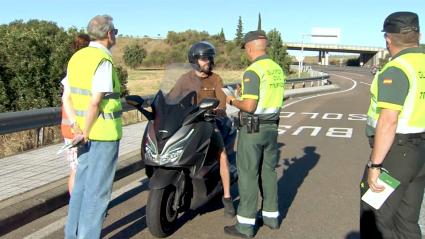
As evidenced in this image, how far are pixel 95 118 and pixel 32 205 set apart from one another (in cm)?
203

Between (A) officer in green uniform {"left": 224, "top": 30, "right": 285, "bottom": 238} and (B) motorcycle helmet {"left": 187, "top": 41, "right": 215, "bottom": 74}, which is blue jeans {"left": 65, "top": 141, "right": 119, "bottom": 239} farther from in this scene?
(B) motorcycle helmet {"left": 187, "top": 41, "right": 215, "bottom": 74}

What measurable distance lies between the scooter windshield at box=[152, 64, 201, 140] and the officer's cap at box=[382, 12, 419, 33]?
80.0 inches

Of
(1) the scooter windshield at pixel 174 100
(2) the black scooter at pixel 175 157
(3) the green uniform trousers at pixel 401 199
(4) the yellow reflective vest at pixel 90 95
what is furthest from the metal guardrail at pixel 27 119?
(3) the green uniform trousers at pixel 401 199

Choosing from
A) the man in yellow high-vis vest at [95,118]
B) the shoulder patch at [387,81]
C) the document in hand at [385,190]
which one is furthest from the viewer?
the man in yellow high-vis vest at [95,118]

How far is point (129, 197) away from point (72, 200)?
81.6 inches

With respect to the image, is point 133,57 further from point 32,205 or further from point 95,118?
point 95,118

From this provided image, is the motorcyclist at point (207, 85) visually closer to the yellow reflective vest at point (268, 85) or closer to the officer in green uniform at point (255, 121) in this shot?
the officer in green uniform at point (255, 121)

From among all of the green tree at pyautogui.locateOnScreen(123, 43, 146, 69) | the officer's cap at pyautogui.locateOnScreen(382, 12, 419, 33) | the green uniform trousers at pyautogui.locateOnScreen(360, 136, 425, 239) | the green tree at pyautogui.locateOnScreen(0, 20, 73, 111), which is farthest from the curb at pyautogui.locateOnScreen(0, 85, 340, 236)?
the green tree at pyautogui.locateOnScreen(123, 43, 146, 69)

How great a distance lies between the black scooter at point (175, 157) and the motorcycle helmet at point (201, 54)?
585 mm

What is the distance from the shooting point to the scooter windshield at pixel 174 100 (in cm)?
461

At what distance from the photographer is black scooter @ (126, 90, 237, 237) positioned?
14.9 ft

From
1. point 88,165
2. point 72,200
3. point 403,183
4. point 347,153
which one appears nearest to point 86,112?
point 88,165

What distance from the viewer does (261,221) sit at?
17.3ft

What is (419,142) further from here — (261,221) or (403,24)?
(261,221)
